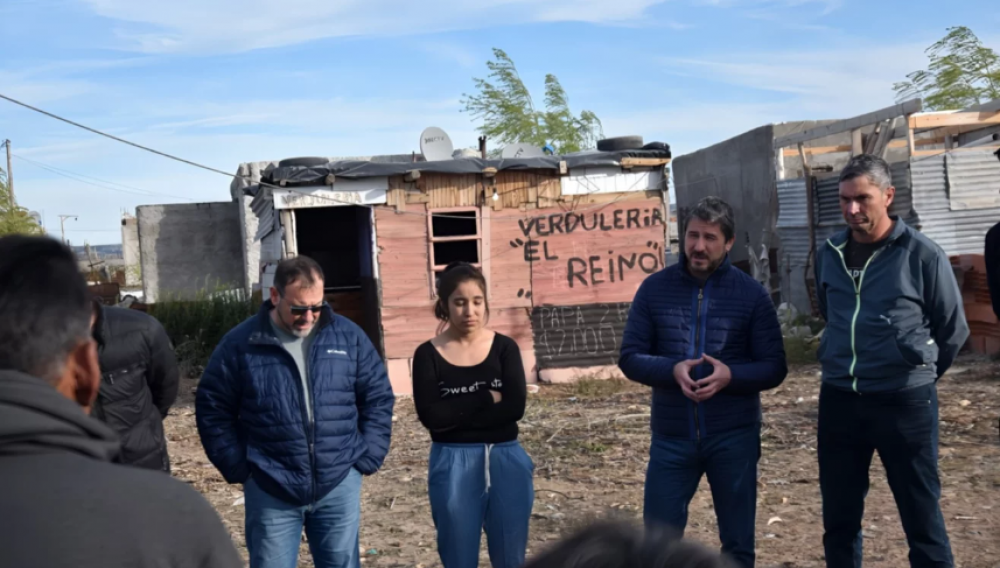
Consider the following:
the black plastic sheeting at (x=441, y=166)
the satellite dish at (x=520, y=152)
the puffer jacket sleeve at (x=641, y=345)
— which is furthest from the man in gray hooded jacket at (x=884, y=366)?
the satellite dish at (x=520, y=152)

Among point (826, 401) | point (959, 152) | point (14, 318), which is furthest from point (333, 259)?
point (14, 318)

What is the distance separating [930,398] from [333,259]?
1367cm

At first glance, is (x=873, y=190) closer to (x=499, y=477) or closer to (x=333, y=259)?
(x=499, y=477)

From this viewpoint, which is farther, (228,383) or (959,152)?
(959,152)

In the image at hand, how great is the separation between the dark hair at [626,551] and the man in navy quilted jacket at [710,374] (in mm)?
3071

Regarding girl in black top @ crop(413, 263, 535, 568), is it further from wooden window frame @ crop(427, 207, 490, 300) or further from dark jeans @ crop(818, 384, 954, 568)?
wooden window frame @ crop(427, 207, 490, 300)

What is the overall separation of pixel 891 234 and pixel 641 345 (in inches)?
47.9

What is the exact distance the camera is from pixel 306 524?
417cm

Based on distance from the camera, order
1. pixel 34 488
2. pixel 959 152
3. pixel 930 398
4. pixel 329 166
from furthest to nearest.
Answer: pixel 959 152 < pixel 329 166 < pixel 930 398 < pixel 34 488

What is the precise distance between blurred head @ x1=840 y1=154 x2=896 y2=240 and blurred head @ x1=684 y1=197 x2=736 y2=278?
52cm

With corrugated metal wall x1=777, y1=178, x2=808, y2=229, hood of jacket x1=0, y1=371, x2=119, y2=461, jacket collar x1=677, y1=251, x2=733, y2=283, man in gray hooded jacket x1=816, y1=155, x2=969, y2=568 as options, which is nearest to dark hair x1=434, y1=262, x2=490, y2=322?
jacket collar x1=677, y1=251, x2=733, y2=283

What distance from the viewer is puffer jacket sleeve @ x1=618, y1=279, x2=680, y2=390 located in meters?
4.15

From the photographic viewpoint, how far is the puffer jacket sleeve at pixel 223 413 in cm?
406

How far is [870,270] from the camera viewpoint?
13.4 ft
